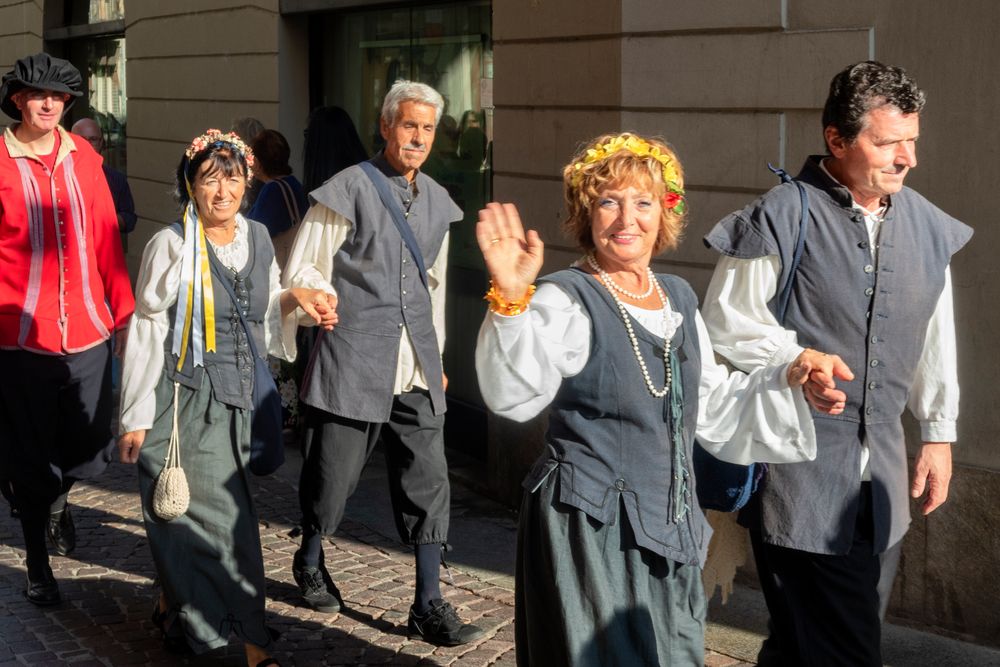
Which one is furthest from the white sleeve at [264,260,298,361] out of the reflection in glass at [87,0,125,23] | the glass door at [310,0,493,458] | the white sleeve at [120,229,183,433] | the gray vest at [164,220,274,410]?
the reflection in glass at [87,0,125,23]

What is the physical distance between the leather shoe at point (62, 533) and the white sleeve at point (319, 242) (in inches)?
79.4

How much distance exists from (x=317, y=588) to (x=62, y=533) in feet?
4.98

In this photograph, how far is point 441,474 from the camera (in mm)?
5625

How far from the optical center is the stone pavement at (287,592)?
17.6ft

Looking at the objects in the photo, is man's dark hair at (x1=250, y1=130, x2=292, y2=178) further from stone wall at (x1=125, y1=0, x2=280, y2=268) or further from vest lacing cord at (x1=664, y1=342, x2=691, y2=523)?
vest lacing cord at (x1=664, y1=342, x2=691, y2=523)

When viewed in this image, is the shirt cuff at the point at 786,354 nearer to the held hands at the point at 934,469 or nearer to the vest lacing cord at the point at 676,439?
the vest lacing cord at the point at 676,439

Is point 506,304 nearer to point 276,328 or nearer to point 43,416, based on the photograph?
point 276,328

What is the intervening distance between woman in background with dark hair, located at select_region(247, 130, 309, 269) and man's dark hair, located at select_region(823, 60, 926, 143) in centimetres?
446

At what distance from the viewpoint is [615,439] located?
3.56 meters

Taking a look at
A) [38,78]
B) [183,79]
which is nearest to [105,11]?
[183,79]

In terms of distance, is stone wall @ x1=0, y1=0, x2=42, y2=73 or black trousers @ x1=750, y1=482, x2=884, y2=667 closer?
black trousers @ x1=750, y1=482, x2=884, y2=667

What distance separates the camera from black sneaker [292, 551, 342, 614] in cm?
583

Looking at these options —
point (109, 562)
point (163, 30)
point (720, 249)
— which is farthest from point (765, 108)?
point (163, 30)

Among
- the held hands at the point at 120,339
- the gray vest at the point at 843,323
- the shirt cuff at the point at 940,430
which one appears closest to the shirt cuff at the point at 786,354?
the gray vest at the point at 843,323
